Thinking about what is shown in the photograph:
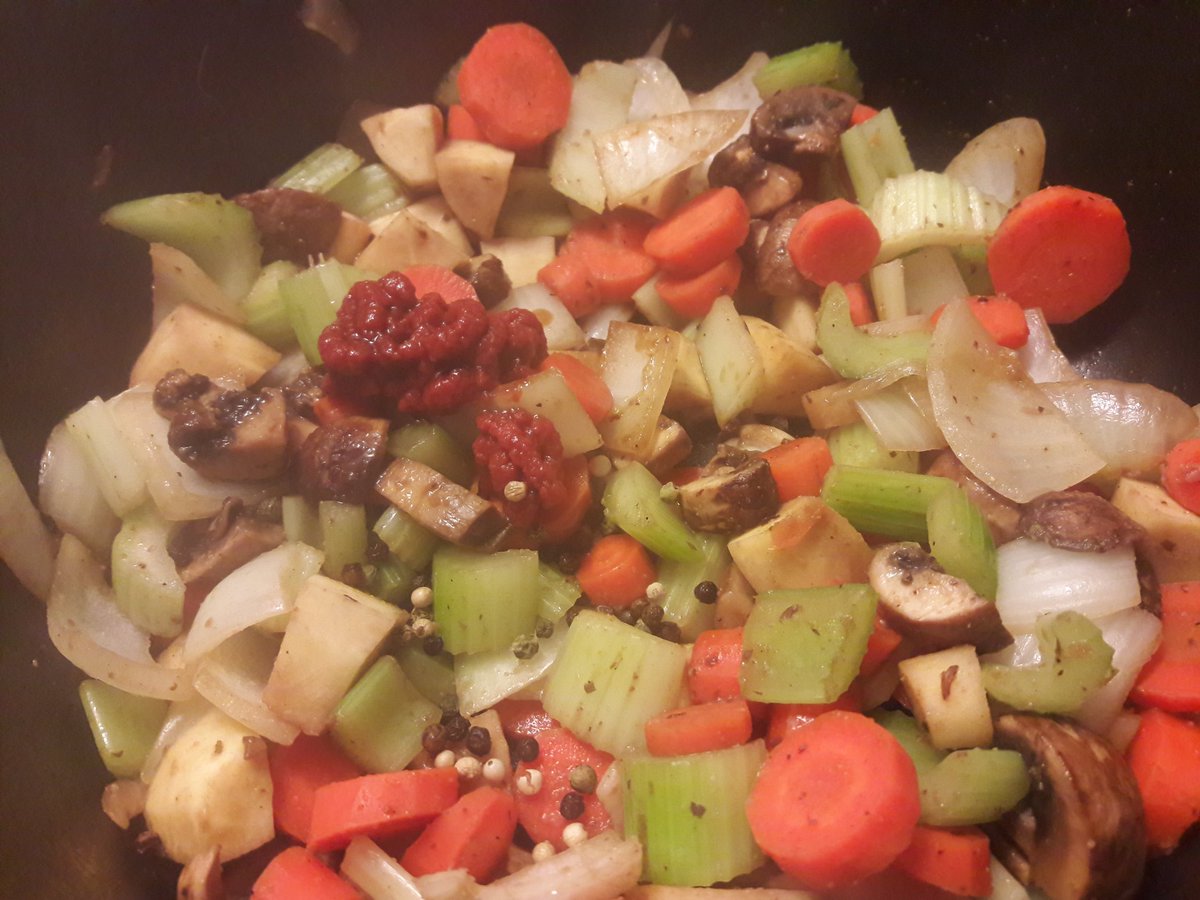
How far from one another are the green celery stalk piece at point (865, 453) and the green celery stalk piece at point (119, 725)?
223cm

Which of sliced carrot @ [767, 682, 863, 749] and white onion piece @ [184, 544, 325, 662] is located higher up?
white onion piece @ [184, 544, 325, 662]

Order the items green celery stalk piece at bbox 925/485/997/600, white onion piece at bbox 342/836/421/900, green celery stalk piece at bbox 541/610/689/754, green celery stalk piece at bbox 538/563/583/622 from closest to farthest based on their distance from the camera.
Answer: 1. white onion piece at bbox 342/836/421/900
2. green celery stalk piece at bbox 925/485/997/600
3. green celery stalk piece at bbox 541/610/689/754
4. green celery stalk piece at bbox 538/563/583/622

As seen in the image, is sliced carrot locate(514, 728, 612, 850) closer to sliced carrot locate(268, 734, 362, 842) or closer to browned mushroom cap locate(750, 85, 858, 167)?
sliced carrot locate(268, 734, 362, 842)

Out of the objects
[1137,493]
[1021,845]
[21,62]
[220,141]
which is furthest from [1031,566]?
[21,62]

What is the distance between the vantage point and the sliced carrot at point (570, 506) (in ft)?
9.12

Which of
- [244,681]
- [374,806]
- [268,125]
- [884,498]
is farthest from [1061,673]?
[268,125]

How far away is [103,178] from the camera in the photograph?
301 centimetres

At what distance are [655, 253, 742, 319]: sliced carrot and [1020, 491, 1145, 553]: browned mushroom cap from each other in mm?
1292

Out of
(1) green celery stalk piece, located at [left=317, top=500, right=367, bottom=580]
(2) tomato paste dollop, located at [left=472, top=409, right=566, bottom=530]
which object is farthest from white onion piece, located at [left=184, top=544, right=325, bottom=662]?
(2) tomato paste dollop, located at [left=472, top=409, right=566, bottom=530]

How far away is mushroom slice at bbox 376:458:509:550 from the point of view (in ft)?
8.55

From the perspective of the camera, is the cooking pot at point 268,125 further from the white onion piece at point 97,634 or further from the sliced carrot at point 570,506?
the sliced carrot at point 570,506

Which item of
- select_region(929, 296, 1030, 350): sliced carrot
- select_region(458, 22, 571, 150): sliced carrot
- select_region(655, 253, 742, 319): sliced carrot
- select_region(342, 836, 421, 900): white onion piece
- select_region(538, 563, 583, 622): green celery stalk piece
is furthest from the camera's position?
select_region(458, 22, 571, 150): sliced carrot

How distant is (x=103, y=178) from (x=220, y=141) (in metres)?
0.45

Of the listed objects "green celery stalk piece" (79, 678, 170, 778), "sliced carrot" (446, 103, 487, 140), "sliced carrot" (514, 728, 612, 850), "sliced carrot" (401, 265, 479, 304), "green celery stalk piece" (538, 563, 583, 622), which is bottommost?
"sliced carrot" (514, 728, 612, 850)
